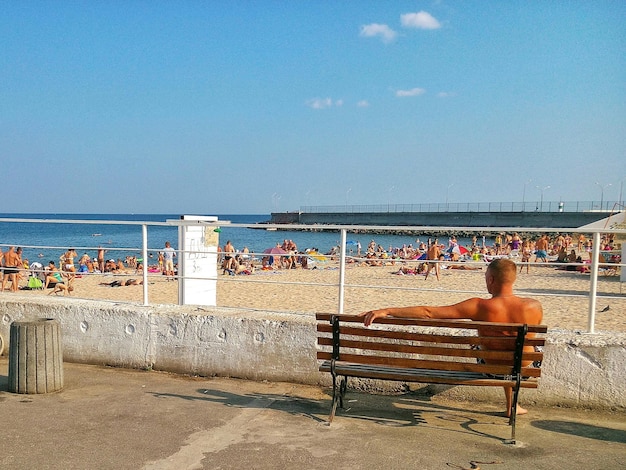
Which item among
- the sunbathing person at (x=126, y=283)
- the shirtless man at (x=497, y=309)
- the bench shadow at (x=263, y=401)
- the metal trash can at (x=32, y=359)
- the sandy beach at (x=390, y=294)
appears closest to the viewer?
the shirtless man at (x=497, y=309)

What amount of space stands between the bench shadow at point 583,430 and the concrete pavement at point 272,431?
1 cm

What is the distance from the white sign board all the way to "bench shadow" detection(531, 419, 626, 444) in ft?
Result: 16.0

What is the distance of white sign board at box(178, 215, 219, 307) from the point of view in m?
7.88

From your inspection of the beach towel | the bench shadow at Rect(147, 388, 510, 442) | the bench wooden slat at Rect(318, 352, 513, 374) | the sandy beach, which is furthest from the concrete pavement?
the beach towel

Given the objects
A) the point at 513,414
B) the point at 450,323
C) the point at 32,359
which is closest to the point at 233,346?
the point at 32,359

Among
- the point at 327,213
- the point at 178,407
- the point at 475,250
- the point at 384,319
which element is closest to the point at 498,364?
the point at 384,319

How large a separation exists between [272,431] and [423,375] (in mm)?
1247

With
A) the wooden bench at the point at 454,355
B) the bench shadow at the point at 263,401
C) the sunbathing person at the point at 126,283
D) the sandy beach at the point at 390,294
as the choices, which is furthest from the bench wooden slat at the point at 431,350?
the sunbathing person at the point at 126,283

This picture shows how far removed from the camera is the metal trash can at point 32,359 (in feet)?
16.7

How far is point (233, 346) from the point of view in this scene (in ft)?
18.5

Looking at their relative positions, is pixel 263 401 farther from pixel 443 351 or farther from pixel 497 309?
pixel 497 309

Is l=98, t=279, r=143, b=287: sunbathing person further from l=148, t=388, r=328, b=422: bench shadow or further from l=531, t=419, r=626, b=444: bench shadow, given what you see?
l=531, t=419, r=626, b=444: bench shadow

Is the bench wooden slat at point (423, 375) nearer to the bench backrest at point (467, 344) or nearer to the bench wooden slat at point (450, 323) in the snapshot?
the bench backrest at point (467, 344)

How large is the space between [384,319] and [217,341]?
81.8 inches
